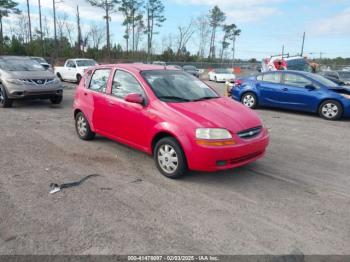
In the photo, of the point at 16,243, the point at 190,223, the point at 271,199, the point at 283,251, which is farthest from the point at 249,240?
the point at 16,243

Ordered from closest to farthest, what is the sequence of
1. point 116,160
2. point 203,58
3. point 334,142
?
point 116,160
point 334,142
point 203,58

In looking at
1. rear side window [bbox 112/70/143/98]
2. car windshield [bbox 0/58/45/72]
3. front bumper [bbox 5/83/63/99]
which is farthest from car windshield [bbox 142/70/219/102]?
car windshield [bbox 0/58/45/72]

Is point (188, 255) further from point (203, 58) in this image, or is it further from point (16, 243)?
point (203, 58)

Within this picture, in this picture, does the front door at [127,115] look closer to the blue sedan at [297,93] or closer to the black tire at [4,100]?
the black tire at [4,100]

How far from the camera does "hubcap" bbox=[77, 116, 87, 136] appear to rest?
6.78 meters

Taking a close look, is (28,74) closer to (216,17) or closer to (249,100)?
(249,100)

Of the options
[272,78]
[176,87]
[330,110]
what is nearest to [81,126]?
[176,87]

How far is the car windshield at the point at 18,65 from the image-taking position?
10922 mm

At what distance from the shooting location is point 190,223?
3.67m

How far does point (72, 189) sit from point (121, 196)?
2.38 ft

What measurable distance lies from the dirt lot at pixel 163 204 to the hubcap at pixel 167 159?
6.8 inches

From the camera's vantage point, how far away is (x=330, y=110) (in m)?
10.2

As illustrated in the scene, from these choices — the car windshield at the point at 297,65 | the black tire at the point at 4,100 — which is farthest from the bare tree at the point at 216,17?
the black tire at the point at 4,100

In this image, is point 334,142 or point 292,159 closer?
point 292,159
